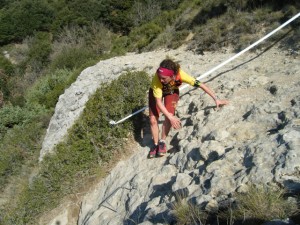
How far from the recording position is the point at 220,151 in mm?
4418

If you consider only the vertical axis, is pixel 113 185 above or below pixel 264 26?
below

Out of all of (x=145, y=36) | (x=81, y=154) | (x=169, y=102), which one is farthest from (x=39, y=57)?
(x=169, y=102)

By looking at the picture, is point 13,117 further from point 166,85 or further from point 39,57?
point 39,57

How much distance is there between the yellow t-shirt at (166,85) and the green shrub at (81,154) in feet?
6.17

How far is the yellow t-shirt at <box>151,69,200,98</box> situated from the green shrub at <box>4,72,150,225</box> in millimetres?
1880

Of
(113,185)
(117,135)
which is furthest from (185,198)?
(117,135)

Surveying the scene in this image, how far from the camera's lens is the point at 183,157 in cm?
508

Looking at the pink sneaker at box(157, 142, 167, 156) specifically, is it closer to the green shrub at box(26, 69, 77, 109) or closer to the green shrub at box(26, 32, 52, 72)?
the green shrub at box(26, 69, 77, 109)

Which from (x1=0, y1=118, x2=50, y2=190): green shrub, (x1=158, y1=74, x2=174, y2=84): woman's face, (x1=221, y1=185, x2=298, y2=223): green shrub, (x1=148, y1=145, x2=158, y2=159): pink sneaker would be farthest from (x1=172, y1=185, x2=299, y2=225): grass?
(x1=0, y1=118, x2=50, y2=190): green shrub

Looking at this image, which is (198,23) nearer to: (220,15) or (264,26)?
(220,15)

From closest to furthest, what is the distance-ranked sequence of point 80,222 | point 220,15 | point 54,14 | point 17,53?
point 80,222
point 220,15
point 17,53
point 54,14

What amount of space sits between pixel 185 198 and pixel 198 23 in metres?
8.10

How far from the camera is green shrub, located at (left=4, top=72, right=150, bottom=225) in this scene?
6.68 metres

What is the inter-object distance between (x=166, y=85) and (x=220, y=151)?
124cm
